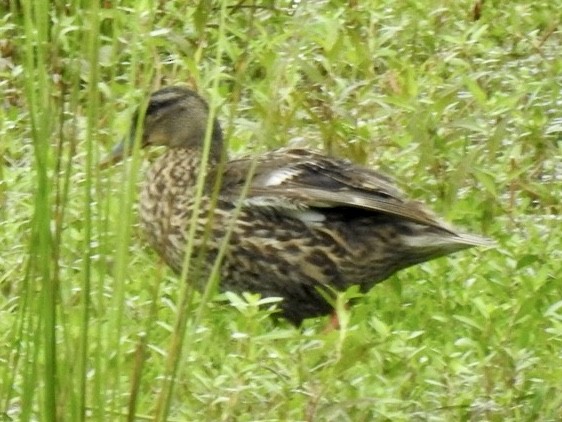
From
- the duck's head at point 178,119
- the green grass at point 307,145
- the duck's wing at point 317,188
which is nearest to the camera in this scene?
the green grass at point 307,145

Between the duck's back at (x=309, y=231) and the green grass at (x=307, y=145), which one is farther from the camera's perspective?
the duck's back at (x=309, y=231)

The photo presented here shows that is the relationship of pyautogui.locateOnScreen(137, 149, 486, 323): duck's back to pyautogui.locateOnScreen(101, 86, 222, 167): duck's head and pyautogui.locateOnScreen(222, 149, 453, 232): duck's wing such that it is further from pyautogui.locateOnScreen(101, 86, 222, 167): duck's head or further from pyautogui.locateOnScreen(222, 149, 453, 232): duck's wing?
pyautogui.locateOnScreen(101, 86, 222, 167): duck's head

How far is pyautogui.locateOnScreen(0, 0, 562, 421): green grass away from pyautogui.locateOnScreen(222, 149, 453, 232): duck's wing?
19 cm

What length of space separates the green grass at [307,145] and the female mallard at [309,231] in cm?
12

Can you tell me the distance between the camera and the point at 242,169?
5.54 metres

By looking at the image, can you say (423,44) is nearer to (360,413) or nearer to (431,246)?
(431,246)

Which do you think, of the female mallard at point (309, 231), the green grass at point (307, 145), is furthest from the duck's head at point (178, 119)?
the female mallard at point (309, 231)

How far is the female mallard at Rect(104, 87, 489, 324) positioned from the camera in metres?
5.45

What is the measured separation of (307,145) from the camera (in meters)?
6.51

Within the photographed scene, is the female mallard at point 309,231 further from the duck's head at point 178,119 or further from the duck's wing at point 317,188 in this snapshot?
the duck's head at point 178,119

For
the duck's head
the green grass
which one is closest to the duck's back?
the green grass

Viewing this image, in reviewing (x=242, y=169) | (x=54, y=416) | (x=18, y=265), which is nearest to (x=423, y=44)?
(x=242, y=169)

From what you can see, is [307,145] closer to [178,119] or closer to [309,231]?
[178,119]

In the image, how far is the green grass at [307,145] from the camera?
10.0 feet
